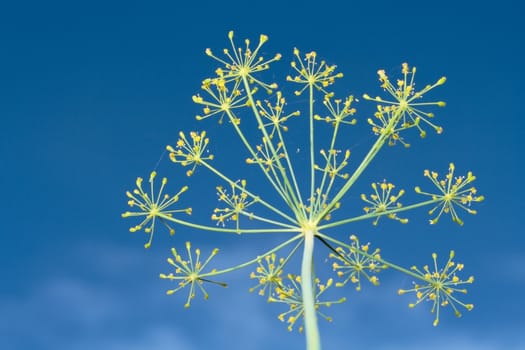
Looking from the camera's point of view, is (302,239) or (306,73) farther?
(306,73)

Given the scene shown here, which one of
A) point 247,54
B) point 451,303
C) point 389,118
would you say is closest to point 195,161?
point 247,54

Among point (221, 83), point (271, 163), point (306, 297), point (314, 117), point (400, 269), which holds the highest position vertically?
point (221, 83)

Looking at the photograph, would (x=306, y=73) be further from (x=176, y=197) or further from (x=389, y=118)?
(x=176, y=197)

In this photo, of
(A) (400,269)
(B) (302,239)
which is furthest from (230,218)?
(A) (400,269)

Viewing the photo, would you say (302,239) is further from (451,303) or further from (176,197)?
(451,303)

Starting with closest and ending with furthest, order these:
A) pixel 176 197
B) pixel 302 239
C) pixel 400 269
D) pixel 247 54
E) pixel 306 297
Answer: pixel 306 297 → pixel 302 239 → pixel 400 269 → pixel 176 197 → pixel 247 54

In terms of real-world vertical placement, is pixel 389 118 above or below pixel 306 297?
above

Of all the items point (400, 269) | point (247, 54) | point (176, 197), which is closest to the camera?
point (400, 269)
